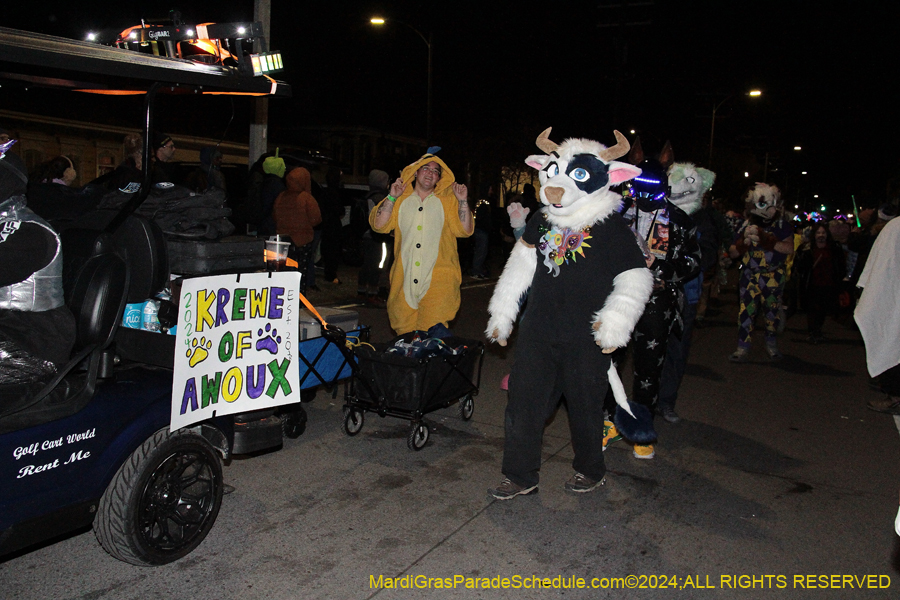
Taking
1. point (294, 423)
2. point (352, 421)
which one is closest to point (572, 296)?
point (352, 421)

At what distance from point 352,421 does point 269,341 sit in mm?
1782

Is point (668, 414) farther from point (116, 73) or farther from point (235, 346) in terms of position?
point (116, 73)

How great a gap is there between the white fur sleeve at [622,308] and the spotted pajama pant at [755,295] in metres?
5.27

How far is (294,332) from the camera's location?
403cm

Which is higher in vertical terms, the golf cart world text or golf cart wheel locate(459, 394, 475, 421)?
the golf cart world text

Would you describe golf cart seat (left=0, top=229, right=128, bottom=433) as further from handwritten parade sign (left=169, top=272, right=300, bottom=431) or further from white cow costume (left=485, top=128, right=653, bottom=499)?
white cow costume (left=485, top=128, right=653, bottom=499)

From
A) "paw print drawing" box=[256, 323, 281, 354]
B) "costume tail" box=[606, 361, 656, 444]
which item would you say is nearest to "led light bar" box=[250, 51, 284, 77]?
"paw print drawing" box=[256, 323, 281, 354]

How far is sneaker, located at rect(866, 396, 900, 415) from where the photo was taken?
687cm

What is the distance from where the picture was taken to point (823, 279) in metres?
10.8

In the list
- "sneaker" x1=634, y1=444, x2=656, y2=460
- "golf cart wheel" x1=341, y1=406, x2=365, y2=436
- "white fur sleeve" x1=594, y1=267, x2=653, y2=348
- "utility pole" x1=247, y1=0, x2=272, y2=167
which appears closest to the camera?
"white fur sleeve" x1=594, y1=267, x2=653, y2=348

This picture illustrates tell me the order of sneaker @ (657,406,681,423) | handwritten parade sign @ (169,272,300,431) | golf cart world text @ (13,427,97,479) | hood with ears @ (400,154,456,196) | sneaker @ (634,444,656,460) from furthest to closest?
sneaker @ (657,406,681,423), hood with ears @ (400,154,456,196), sneaker @ (634,444,656,460), handwritten parade sign @ (169,272,300,431), golf cart world text @ (13,427,97,479)

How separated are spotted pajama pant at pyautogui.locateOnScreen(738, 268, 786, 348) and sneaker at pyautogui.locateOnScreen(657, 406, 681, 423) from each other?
3101mm

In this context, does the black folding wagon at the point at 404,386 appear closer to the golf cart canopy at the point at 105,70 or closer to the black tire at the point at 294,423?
the black tire at the point at 294,423

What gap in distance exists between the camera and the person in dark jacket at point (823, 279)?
10.8 m
